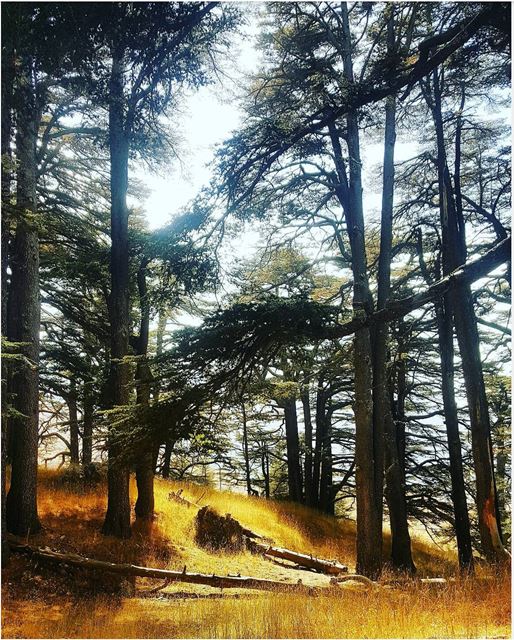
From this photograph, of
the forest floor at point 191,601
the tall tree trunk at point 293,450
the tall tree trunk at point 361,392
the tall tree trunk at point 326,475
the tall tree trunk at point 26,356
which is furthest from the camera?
the tall tree trunk at point 326,475

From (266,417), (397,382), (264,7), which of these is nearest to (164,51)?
(264,7)

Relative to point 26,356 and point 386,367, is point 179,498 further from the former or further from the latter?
point 386,367

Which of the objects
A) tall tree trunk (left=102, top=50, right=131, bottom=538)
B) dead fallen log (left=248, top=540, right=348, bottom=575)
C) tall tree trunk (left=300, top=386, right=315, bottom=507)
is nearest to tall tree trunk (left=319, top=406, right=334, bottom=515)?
tall tree trunk (left=300, top=386, right=315, bottom=507)

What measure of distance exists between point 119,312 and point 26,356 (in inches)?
73.5

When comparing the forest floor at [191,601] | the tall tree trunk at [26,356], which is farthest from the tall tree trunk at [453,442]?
the tall tree trunk at [26,356]

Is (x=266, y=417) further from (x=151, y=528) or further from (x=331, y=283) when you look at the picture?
(x=151, y=528)

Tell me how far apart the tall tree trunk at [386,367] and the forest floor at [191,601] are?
895 millimetres

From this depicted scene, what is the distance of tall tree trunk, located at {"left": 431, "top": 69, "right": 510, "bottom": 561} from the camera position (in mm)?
7746

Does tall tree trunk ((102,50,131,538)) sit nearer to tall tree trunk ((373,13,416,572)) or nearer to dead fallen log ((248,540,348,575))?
dead fallen log ((248,540,348,575))

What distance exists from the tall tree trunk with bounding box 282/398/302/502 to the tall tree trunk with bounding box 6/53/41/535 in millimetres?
9573

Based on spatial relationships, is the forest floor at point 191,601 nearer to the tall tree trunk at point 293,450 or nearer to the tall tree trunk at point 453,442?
the tall tree trunk at point 453,442

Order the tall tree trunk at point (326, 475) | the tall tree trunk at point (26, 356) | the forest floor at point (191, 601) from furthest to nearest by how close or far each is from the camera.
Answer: the tall tree trunk at point (326, 475) → the tall tree trunk at point (26, 356) → the forest floor at point (191, 601)

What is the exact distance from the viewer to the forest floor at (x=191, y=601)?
496 cm

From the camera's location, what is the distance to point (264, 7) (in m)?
8.97
